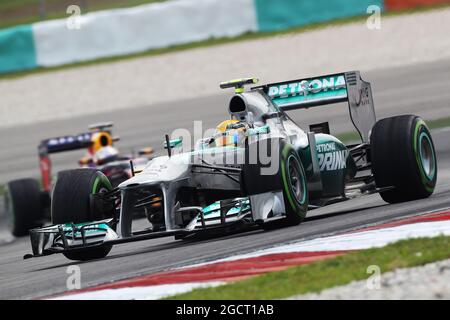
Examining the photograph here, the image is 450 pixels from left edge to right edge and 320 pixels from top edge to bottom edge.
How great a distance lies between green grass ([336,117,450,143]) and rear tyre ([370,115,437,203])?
591 cm

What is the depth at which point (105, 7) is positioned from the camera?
29.1 meters

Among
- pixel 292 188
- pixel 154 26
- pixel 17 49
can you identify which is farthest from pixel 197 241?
pixel 17 49

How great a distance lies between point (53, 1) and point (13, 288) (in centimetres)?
2496

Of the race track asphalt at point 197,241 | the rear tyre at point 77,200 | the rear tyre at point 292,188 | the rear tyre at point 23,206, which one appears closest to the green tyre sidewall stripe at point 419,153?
the race track asphalt at point 197,241

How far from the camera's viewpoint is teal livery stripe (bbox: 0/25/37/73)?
25.1 m

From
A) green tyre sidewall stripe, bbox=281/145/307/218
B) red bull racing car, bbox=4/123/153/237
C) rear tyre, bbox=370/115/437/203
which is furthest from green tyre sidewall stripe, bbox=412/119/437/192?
red bull racing car, bbox=4/123/153/237

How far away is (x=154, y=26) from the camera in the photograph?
25.5m

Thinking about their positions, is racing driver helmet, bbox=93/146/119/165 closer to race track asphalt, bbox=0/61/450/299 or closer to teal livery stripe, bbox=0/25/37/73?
race track asphalt, bbox=0/61/450/299

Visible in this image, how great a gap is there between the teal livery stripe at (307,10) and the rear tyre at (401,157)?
13.9 metres

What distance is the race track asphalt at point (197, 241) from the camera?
896cm

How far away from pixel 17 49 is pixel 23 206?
441 inches

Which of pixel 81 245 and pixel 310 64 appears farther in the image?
pixel 310 64

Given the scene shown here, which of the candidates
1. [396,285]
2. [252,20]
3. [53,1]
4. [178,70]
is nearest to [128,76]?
[178,70]

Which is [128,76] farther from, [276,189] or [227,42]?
[276,189]
